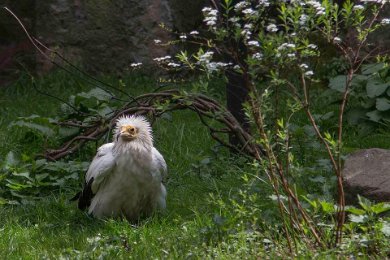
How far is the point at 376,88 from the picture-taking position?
8398 mm

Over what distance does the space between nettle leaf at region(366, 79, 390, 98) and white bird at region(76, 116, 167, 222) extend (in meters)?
2.58

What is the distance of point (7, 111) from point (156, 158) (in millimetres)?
3828

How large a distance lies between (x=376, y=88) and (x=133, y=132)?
2840 millimetres

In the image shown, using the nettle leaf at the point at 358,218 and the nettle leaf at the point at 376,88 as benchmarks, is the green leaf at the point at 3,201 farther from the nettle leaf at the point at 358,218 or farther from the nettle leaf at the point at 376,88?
the nettle leaf at the point at 376,88

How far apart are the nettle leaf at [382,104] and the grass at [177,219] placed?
23 centimetres

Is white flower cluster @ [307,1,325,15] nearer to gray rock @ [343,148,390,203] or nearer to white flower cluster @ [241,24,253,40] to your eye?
white flower cluster @ [241,24,253,40]

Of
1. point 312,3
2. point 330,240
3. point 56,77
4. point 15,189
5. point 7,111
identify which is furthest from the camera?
point 56,77

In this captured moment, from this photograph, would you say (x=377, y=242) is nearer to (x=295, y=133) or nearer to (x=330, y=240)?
(x=330, y=240)

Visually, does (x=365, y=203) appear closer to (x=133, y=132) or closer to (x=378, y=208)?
(x=378, y=208)

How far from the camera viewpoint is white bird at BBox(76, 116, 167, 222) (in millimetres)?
6406

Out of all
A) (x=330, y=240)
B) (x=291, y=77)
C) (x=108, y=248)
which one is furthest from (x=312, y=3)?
(x=291, y=77)

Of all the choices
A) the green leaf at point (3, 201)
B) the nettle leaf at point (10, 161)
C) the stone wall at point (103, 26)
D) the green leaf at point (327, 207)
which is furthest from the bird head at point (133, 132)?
the stone wall at point (103, 26)

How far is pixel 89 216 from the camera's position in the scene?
663 centimetres

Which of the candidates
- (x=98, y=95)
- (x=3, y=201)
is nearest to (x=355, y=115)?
(x=98, y=95)
